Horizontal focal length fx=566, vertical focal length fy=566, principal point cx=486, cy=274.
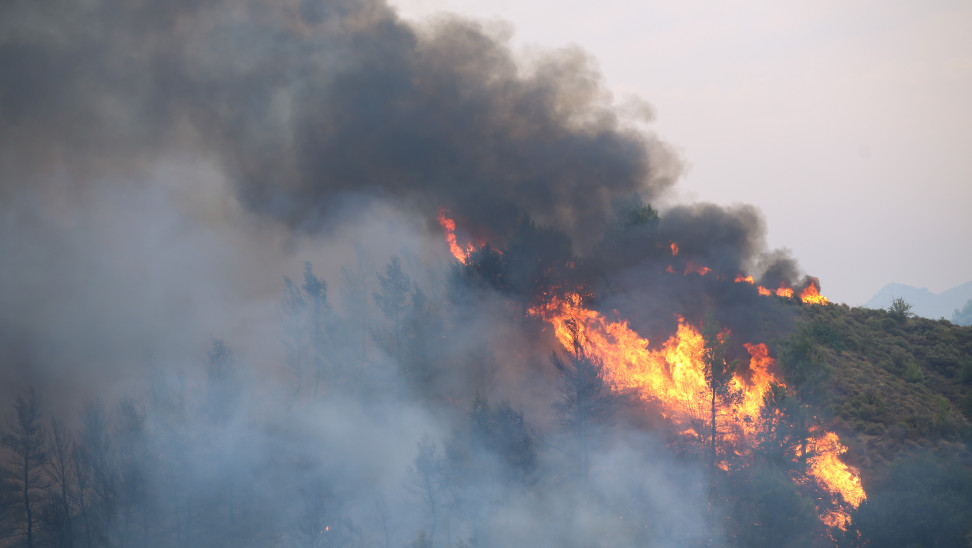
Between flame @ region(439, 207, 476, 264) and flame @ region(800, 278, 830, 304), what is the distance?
31298 mm

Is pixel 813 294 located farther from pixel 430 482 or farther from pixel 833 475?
pixel 430 482

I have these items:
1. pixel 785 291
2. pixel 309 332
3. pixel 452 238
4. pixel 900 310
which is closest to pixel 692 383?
pixel 785 291

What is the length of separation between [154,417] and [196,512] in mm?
6940

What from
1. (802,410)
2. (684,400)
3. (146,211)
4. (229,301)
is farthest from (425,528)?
(146,211)

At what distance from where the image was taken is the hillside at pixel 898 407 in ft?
82.7

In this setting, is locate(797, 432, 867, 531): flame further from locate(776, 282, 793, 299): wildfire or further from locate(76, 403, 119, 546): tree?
locate(76, 403, 119, 546): tree

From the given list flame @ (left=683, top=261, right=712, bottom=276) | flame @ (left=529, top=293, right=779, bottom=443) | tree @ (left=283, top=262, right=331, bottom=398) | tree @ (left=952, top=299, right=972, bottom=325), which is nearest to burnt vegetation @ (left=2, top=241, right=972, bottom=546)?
flame @ (left=529, top=293, right=779, bottom=443)

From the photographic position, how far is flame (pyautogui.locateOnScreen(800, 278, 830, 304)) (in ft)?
173

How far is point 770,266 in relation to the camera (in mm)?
52500

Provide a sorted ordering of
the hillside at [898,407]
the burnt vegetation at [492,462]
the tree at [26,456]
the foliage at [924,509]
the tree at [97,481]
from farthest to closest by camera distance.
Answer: the tree at [26,456], the tree at [97,481], the burnt vegetation at [492,462], the hillside at [898,407], the foliage at [924,509]

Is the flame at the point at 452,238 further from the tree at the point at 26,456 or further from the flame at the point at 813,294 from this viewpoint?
the tree at the point at 26,456

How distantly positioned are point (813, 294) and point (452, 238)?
35.0 metres

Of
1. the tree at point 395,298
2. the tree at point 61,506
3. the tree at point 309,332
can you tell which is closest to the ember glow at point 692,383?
the tree at point 395,298

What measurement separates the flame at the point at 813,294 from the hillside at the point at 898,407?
167 centimetres
